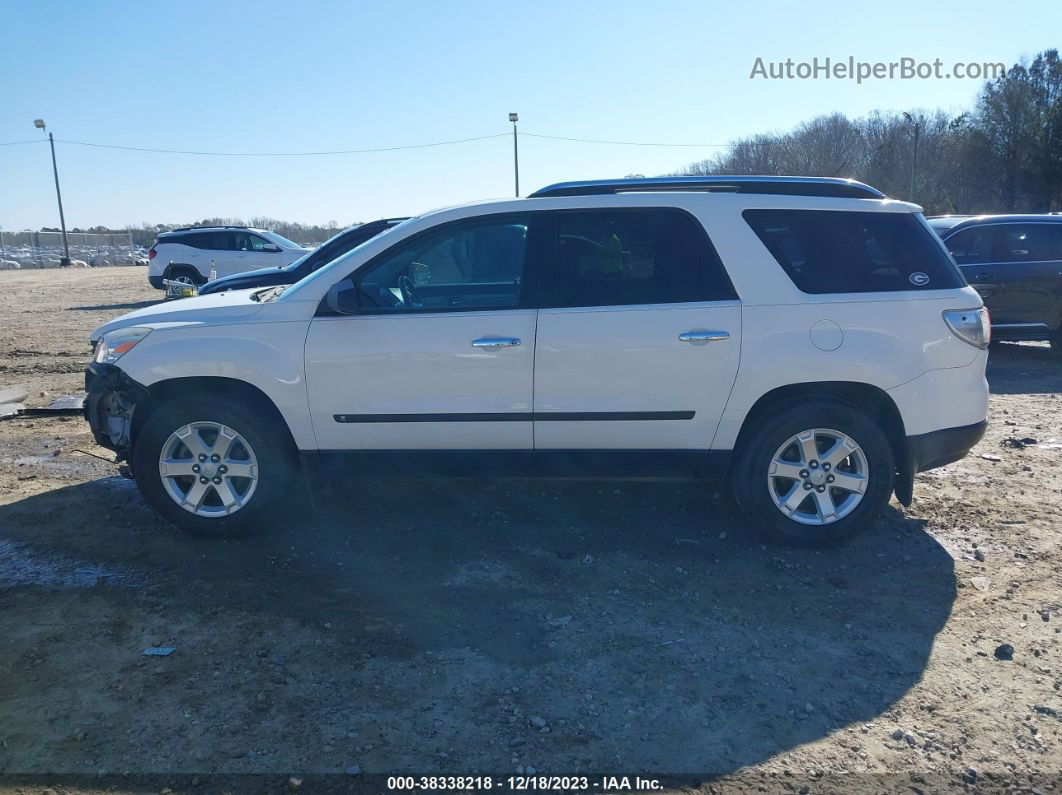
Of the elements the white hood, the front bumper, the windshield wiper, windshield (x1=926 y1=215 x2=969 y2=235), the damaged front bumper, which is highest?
windshield (x1=926 y1=215 x2=969 y2=235)

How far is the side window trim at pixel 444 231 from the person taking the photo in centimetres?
456

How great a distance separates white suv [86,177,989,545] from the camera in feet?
14.7

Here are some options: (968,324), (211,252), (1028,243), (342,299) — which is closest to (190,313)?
(342,299)

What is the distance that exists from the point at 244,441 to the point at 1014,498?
16.8 feet

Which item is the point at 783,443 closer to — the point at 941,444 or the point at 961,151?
the point at 941,444

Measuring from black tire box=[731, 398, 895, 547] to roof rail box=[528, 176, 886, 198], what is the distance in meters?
1.27

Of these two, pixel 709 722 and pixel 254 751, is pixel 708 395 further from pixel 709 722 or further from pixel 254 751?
pixel 254 751

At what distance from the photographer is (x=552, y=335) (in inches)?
177

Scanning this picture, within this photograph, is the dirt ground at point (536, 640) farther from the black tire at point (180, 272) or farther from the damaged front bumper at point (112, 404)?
the black tire at point (180, 272)

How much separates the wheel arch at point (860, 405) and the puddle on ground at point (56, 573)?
3522 mm

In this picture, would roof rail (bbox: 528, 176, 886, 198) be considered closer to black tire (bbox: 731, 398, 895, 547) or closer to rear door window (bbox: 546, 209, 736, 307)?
rear door window (bbox: 546, 209, 736, 307)

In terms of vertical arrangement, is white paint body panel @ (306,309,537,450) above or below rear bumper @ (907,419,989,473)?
above

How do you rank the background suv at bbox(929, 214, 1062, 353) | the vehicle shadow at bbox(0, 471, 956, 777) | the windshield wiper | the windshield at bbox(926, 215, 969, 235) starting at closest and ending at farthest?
the vehicle shadow at bbox(0, 471, 956, 777), the windshield wiper, the background suv at bbox(929, 214, 1062, 353), the windshield at bbox(926, 215, 969, 235)

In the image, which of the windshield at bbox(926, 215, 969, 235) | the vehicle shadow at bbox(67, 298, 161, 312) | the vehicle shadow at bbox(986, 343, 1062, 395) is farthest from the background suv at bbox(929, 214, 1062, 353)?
the vehicle shadow at bbox(67, 298, 161, 312)
